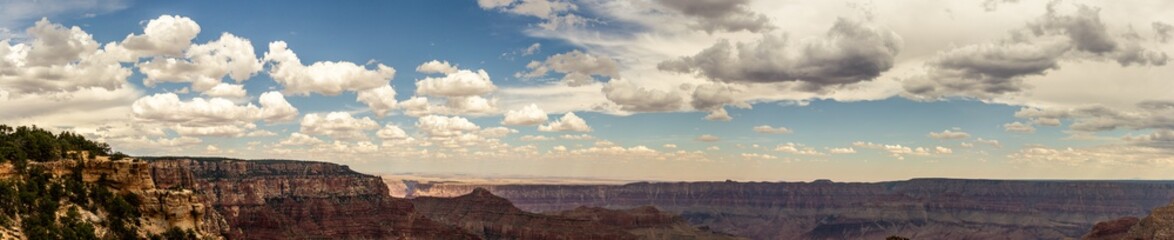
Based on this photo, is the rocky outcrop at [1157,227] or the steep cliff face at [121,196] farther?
the rocky outcrop at [1157,227]

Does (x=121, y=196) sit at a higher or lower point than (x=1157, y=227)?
higher

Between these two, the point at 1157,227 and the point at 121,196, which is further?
the point at 1157,227

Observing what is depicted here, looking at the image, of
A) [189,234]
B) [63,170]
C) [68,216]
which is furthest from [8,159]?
[189,234]

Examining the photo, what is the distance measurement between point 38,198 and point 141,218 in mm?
7709

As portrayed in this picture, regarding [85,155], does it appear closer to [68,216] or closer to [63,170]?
[63,170]

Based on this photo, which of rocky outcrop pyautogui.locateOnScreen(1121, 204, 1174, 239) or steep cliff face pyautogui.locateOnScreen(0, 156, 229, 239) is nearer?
steep cliff face pyautogui.locateOnScreen(0, 156, 229, 239)

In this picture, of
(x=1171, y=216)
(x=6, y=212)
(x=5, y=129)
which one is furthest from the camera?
(x=1171, y=216)

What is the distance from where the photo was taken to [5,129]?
250ft

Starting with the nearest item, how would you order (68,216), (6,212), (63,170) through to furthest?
1. (6,212)
2. (68,216)
3. (63,170)

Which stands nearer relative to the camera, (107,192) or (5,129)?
(107,192)

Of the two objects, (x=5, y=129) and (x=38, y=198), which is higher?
(x=5, y=129)

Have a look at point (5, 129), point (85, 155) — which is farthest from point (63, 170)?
point (5, 129)

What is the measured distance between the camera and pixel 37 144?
67.1m

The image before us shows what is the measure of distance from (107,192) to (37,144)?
315 inches
